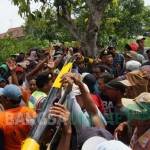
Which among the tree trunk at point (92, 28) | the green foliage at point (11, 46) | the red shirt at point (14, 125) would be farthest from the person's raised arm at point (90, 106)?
the green foliage at point (11, 46)

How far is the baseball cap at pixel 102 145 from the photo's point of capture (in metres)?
2.89

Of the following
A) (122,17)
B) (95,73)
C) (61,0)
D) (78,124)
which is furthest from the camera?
(122,17)

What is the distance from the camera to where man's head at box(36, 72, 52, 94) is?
6.38 m

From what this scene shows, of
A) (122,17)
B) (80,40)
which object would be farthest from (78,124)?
(122,17)

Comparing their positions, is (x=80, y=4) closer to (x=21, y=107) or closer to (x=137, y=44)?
(x=137, y=44)

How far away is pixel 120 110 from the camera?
5484 mm

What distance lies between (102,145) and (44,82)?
Answer: 3476mm

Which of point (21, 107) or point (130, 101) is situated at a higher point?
point (130, 101)

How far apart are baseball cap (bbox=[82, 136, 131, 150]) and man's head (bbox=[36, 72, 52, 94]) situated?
2.98m

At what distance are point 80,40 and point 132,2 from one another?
26801 mm

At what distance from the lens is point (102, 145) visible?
2.98 metres

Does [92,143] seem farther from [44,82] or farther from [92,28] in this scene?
[92,28]

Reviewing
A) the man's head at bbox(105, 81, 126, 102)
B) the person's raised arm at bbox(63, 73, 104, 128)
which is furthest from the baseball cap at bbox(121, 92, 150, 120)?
the man's head at bbox(105, 81, 126, 102)

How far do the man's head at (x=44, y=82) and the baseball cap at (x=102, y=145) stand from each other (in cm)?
298
